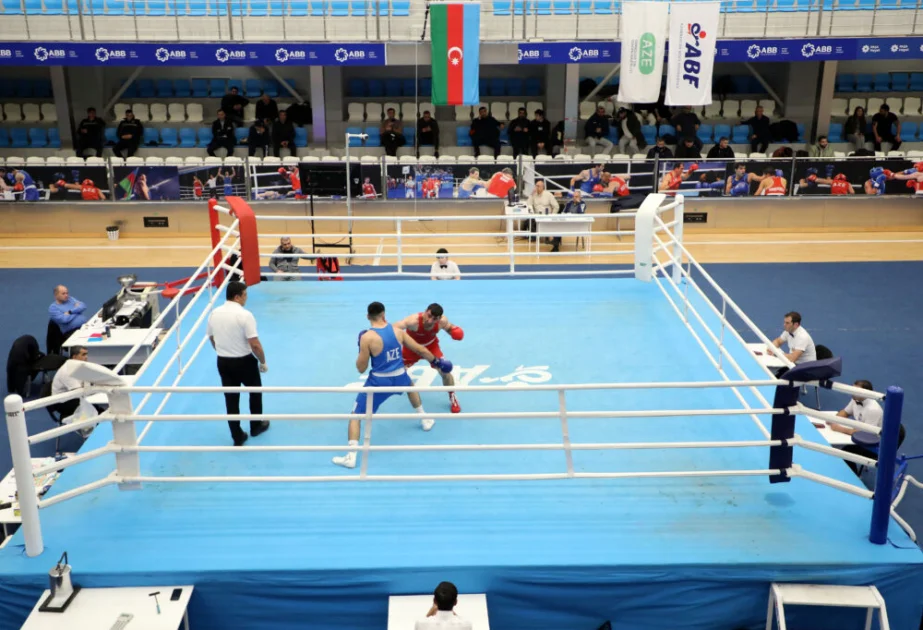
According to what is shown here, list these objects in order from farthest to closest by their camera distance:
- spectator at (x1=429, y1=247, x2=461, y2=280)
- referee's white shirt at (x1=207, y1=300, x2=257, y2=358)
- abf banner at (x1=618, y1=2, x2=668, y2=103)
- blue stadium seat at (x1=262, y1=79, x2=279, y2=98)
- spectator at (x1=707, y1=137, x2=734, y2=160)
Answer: blue stadium seat at (x1=262, y1=79, x2=279, y2=98) → spectator at (x1=707, y1=137, x2=734, y2=160) → abf banner at (x1=618, y1=2, x2=668, y2=103) → spectator at (x1=429, y1=247, x2=461, y2=280) → referee's white shirt at (x1=207, y1=300, x2=257, y2=358)

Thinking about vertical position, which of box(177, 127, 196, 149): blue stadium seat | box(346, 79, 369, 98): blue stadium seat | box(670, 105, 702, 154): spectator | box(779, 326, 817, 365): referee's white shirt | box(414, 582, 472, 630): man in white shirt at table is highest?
box(346, 79, 369, 98): blue stadium seat

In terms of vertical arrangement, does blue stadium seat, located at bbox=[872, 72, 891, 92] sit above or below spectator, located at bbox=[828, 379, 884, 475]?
above

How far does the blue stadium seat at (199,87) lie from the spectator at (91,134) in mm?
3302

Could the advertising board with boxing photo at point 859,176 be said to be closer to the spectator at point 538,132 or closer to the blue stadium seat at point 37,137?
the spectator at point 538,132

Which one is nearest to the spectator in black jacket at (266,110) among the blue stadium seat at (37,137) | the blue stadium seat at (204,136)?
the blue stadium seat at (204,136)

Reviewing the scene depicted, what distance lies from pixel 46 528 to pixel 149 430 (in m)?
1.37

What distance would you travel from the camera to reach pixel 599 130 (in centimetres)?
2016

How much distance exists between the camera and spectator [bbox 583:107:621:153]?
20.2 m

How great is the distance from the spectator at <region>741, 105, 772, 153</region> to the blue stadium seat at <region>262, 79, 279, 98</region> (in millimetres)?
11879

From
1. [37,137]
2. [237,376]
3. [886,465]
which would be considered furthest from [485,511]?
[37,137]

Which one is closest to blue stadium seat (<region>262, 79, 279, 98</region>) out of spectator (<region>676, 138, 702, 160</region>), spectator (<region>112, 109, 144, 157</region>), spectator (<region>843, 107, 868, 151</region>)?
spectator (<region>112, 109, 144, 157</region>)

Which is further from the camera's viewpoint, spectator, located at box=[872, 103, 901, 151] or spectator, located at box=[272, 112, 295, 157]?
spectator, located at box=[872, 103, 901, 151]

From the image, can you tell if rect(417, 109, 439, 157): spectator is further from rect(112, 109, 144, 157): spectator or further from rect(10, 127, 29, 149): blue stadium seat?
rect(10, 127, 29, 149): blue stadium seat

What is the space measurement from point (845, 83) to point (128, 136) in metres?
17.8
